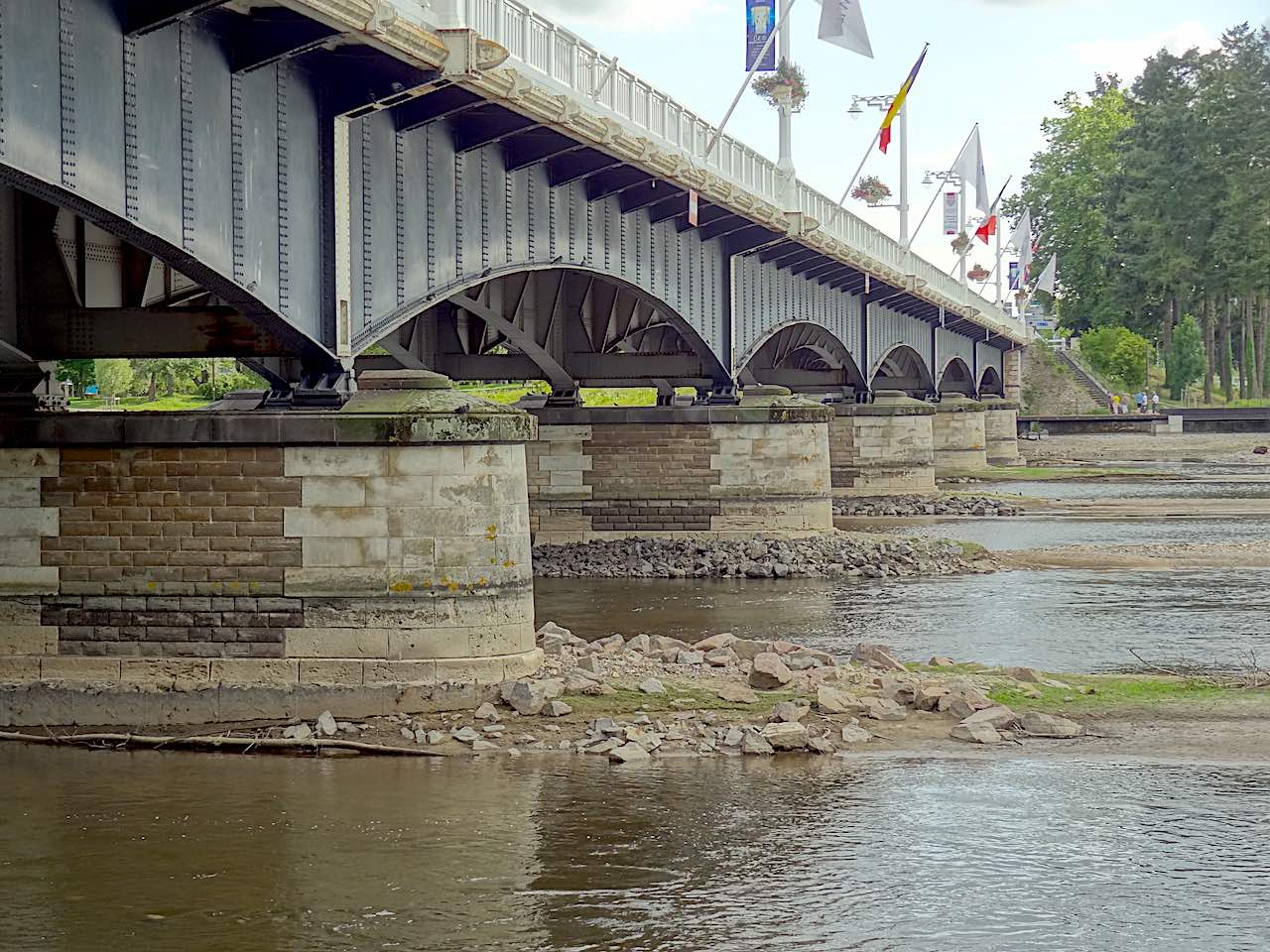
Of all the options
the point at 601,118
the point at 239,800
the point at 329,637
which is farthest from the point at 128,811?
the point at 601,118

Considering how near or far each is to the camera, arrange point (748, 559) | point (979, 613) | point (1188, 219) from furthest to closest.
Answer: point (1188, 219) → point (748, 559) → point (979, 613)

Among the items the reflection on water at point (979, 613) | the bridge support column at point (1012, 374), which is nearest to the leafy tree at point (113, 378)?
the bridge support column at point (1012, 374)

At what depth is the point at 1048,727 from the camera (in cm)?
1803

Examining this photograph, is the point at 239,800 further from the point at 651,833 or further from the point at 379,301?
the point at 379,301

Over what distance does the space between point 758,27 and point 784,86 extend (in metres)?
1.49

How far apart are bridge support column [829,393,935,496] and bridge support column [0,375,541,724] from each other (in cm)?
4222

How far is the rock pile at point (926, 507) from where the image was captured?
2149 inches

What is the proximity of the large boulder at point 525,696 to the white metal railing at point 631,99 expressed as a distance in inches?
328

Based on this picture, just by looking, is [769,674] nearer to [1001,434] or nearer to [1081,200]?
[1001,434]

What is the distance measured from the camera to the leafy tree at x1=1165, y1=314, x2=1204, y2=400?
12075cm

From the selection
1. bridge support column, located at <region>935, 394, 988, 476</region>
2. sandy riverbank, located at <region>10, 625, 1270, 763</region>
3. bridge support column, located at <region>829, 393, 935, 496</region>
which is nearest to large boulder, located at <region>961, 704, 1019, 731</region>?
sandy riverbank, located at <region>10, 625, 1270, 763</region>

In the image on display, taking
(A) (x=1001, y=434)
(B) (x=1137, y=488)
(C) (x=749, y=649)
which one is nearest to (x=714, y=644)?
(C) (x=749, y=649)

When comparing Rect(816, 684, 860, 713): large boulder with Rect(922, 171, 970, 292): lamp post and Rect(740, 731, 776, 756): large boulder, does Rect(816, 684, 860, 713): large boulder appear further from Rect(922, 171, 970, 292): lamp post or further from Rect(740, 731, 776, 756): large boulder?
Rect(922, 171, 970, 292): lamp post

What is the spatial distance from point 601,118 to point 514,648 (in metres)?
9.77
